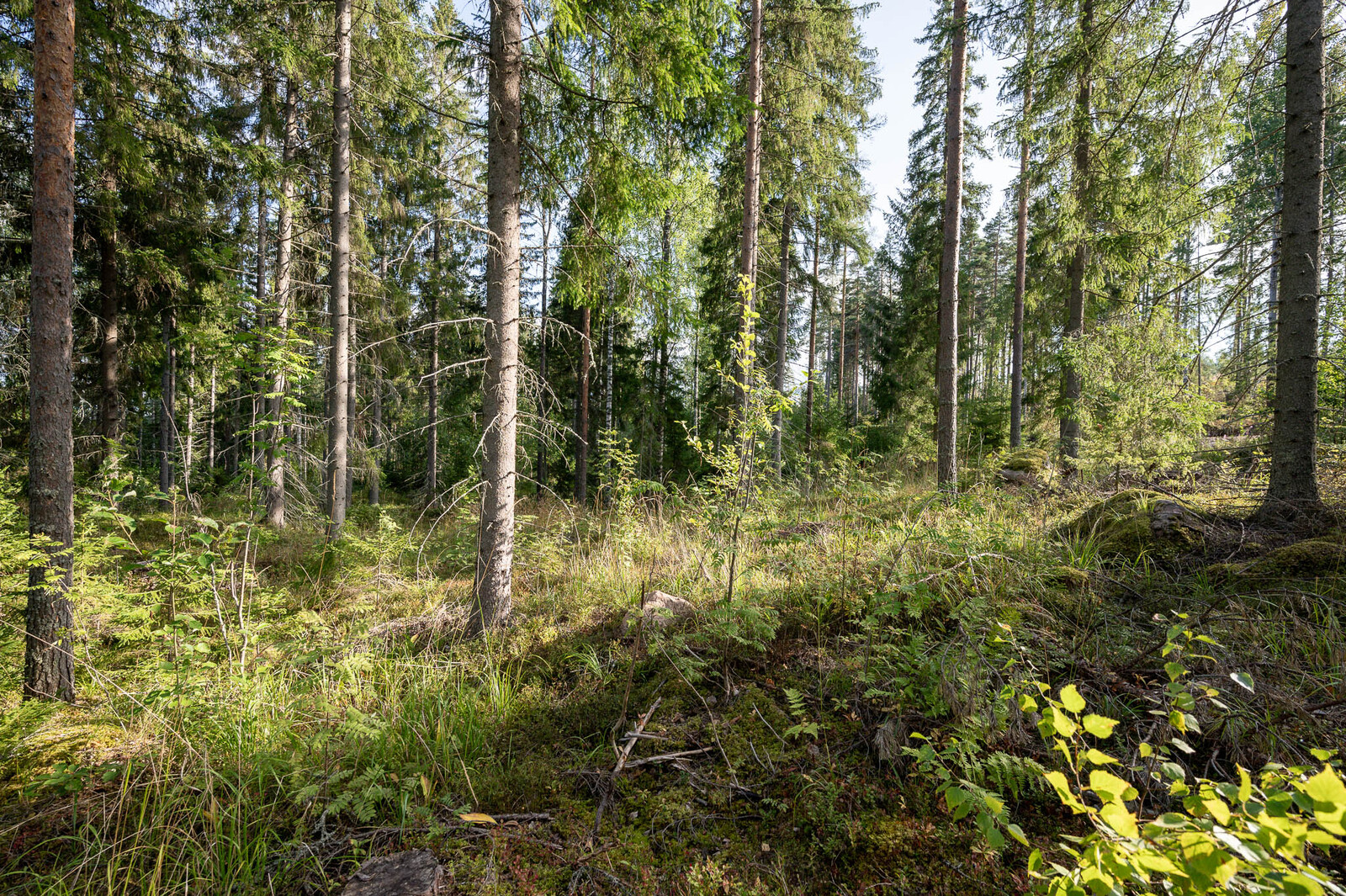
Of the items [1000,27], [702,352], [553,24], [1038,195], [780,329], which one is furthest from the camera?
[702,352]

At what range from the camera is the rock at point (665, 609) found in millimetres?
3748

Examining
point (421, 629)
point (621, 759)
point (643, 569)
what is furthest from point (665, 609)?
point (421, 629)

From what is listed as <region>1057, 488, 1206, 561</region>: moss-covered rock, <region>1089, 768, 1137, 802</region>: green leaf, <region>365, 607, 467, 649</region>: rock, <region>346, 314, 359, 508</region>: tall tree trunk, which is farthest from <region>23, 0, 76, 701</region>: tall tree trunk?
<region>1057, 488, 1206, 561</region>: moss-covered rock

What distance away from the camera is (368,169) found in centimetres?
968

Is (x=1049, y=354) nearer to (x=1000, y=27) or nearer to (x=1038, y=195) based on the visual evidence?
(x=1038, y=195)

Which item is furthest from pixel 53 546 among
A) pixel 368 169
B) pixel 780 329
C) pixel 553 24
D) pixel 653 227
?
pixel 653 227

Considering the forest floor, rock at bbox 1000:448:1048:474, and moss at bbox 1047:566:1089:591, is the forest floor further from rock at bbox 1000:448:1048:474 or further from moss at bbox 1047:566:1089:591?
rock at bbox 1000:448:1048:474

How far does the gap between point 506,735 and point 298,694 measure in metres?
1.42

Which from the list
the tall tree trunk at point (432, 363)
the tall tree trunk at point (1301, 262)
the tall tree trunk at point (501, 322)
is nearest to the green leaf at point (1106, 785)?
the tall tree trunk at point (501, 322)

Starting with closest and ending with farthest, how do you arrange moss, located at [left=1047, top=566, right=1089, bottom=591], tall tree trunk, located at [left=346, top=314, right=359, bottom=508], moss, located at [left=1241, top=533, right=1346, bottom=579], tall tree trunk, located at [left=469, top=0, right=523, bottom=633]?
1. moss, located at [left=1241, top=533, right=1346, bottom=579]
2. moss, located at [left=1047, top=566, right=1089, bottom=591]
3. tall tree trunk, located at [left=469, top=0, right=523, bottom=633]
4. tall tree trunk, located at [left=346, top=314, right=359, bottom=508]

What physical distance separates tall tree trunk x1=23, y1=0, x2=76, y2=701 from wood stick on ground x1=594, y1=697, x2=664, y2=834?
4.26 metres

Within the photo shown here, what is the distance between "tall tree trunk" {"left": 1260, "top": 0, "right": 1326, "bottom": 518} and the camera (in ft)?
13.5

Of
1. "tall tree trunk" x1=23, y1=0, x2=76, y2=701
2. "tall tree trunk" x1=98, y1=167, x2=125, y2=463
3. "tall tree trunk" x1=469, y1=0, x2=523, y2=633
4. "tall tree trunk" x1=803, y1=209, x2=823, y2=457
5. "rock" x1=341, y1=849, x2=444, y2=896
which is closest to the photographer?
"rock" x1=341, y1=849, x2=444, y2=896

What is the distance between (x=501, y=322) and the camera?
4.22 m
